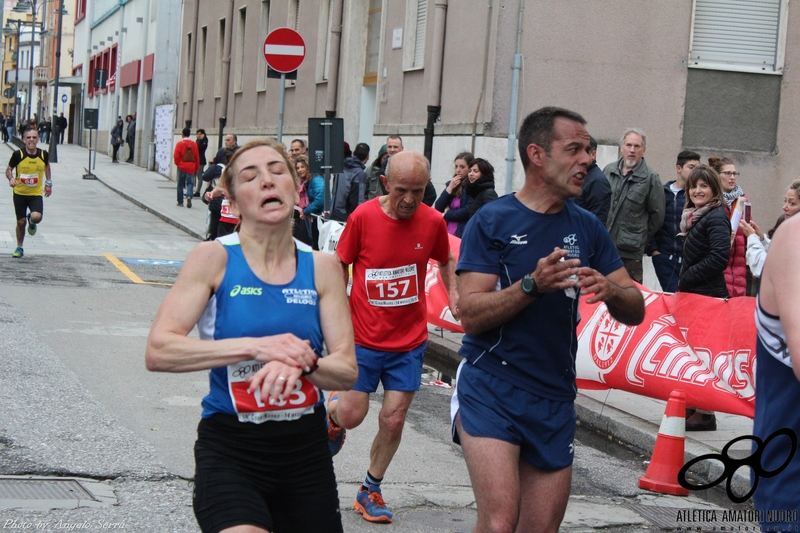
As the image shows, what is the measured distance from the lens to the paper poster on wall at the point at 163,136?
42562 millimetres

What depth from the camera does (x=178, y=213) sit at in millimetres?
27109

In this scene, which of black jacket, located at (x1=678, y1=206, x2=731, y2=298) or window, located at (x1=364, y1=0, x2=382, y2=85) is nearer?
black jacket, located at (x1=678, y1=206, x2=731, y2=298)

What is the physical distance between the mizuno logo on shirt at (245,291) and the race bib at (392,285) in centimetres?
259

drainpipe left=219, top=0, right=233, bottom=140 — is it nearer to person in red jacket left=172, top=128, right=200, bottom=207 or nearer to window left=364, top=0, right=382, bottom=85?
person in red jacket left=172, top=128, right=200, bottom=207

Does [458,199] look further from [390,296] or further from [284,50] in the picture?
[390,296]

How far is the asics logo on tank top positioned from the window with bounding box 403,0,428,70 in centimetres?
1615

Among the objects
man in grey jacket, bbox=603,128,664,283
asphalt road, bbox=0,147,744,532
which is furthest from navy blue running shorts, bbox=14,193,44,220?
man in grey jacket, bbox=603,128,664,283

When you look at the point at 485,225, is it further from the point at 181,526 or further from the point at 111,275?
the point at 111,275

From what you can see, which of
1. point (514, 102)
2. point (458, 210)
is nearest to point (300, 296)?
point (458, 210)

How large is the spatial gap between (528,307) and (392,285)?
6.57 ft

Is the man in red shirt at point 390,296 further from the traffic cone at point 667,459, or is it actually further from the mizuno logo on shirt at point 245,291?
the mizuno logo on shirt at point 245,291

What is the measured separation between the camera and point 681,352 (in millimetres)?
7824

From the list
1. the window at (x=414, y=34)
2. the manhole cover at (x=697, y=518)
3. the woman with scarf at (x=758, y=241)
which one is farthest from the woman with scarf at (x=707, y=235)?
the window at (x=414, y=34)

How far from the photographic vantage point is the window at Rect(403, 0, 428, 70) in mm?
19359
